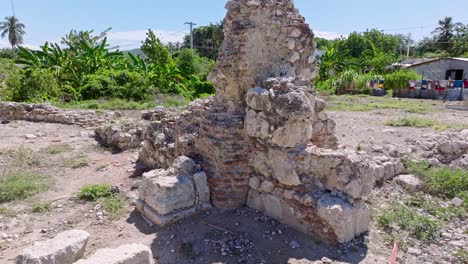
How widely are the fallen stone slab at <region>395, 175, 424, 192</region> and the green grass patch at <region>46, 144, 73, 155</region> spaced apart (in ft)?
23.8

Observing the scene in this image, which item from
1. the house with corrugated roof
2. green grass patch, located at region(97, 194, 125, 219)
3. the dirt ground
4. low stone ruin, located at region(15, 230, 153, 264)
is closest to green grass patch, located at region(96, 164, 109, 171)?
the dirt ground

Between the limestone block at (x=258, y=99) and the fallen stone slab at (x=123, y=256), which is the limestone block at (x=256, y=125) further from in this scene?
the fallen stone slab at (x=123, y=256)

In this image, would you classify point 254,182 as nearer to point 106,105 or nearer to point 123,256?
point 123,256

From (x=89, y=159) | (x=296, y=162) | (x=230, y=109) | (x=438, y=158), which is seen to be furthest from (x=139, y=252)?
(x=438, y=158)

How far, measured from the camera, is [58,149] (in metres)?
7.99

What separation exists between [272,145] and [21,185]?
169 inches

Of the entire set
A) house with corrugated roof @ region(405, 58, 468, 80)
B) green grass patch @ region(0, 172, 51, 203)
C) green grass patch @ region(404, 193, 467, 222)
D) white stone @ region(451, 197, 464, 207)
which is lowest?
green grass patch @ region(0, 172, 51, 203)

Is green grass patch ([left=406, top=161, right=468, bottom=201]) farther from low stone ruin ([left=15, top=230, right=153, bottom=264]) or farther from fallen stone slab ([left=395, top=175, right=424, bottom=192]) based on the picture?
low stone ruin ([left=15, top=230, right=153, bottom=264])

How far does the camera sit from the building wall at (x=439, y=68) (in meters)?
23.4

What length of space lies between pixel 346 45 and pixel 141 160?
109ft

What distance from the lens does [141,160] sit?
7.10m

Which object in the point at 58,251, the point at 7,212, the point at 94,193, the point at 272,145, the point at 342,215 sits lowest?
the point at 7,212

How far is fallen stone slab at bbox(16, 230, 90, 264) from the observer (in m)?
3.01

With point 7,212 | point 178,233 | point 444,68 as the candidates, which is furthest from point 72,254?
point 444,68
